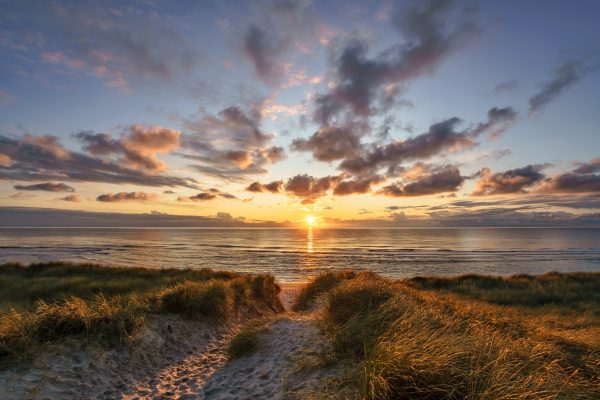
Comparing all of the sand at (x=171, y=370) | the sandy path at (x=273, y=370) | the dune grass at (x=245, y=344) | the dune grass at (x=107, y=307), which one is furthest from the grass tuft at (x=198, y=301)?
the sandy path at (x=273, y=370)

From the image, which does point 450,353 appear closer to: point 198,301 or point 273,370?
point 273,370

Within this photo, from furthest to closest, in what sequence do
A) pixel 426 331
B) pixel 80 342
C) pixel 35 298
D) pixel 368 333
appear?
1. pixel 35 298
2. pixel 80 342
3. pixel 368 333
4. pixel 426 331

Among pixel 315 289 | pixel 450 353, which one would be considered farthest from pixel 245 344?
pixel 315 289

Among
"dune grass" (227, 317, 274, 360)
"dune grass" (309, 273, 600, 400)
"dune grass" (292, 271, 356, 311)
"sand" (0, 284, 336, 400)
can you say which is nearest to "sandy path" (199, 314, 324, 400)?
"sand" (0, 284, 336, 400)

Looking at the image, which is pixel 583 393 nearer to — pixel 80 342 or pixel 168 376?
pixel 168 376

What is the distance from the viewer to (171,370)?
366 inches

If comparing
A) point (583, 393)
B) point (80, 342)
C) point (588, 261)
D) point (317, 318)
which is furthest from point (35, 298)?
point (588, 261)

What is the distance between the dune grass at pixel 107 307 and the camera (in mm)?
8234

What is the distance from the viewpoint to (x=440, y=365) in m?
4.96

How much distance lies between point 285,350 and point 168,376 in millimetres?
3230

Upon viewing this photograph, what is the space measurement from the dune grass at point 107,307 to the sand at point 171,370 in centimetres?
55

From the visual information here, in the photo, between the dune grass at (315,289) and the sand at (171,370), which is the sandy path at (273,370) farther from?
the dune grass at (315,289)

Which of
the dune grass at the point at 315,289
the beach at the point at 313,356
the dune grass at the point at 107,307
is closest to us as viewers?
the beach at the point at 313,356

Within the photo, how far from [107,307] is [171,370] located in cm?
275
